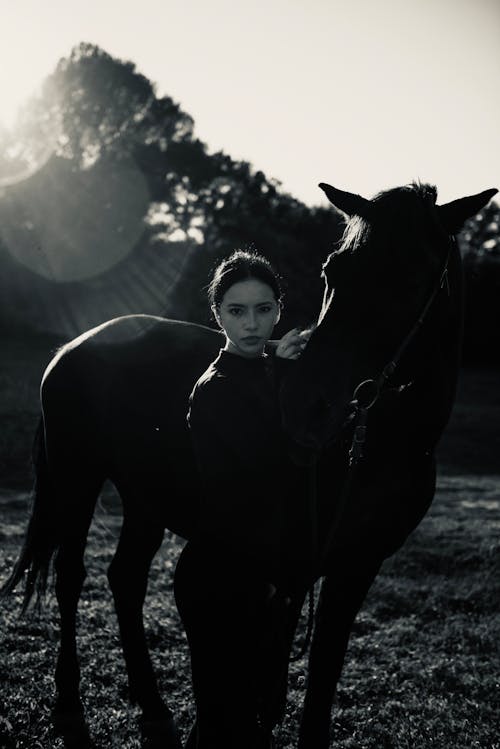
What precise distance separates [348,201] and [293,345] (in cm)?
54

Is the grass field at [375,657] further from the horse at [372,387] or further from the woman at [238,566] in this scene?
the woman at [238,566]

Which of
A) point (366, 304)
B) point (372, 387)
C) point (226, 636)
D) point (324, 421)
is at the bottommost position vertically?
point (226, 636)

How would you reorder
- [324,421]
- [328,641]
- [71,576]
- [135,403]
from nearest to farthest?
1. [324,421]
2. [328,641]
3. [135,403]
4. [71,576]

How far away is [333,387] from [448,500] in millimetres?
7788

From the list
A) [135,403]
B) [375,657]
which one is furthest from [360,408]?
[375,657]

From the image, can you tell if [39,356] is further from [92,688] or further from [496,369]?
[496,369]

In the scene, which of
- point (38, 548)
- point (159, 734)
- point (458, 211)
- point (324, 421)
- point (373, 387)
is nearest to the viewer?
point (324, 421)

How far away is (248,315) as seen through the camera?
200cm

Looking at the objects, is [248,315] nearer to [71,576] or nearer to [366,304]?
[366,304]

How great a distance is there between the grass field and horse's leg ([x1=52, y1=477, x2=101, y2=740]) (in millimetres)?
155

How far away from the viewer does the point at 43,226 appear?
2105 cm

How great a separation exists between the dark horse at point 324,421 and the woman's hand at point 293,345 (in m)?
0.16

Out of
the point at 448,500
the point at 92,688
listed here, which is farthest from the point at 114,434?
the point at 448,500

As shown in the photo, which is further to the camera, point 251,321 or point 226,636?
point 251,321
